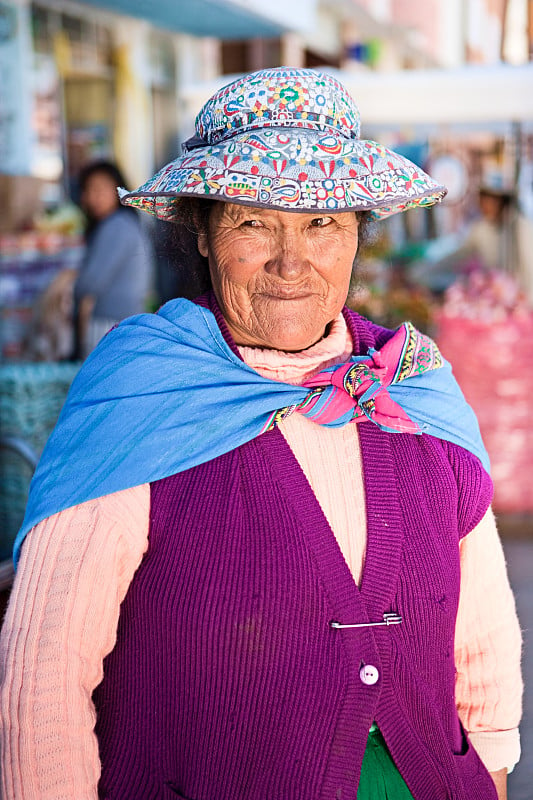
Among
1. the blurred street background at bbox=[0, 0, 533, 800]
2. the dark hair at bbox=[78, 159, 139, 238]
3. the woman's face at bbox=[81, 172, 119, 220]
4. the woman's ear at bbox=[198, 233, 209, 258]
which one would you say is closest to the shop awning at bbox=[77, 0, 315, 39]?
the blurred street background at bbox=[0, 0, 533, 800]

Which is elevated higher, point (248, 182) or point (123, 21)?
point (123, 21)

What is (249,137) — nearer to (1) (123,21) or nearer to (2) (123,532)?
(2) (123,532)

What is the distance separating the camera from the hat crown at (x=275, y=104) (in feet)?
4.94

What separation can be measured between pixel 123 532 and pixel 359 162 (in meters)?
0.72

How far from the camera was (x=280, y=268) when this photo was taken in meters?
1.54

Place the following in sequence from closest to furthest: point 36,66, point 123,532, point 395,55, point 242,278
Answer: point 123,532, point 242,278, point 36,66, point 395,55

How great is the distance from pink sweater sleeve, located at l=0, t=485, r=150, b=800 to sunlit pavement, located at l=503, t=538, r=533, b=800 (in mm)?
999

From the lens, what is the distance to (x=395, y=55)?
21859 millimetres

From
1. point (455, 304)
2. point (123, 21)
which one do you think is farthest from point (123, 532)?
point (123, 21)

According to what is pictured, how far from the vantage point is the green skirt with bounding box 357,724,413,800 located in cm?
148

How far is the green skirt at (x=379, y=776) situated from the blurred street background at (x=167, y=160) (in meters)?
0.94

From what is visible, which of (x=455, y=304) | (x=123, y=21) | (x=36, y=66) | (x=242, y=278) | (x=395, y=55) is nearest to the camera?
(x=242, y=278)

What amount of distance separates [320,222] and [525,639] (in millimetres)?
1624

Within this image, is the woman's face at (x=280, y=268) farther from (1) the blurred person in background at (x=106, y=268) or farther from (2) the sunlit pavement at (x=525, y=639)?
(1) the blurred person in background at (x=106, y=268)
